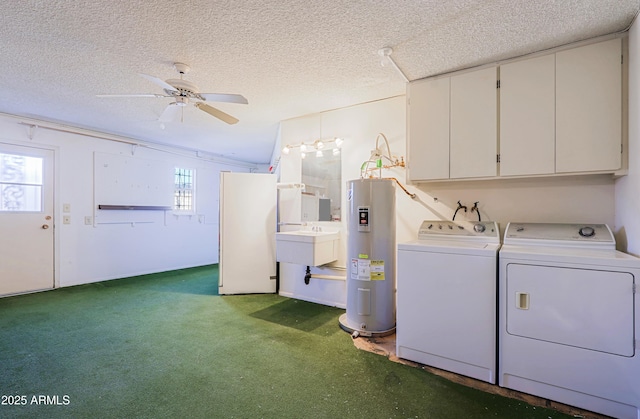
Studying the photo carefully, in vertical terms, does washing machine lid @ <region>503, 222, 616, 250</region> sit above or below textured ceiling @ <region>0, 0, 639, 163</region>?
below

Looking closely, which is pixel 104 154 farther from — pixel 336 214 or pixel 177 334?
pixel 336 214

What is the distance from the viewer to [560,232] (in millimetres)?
2102

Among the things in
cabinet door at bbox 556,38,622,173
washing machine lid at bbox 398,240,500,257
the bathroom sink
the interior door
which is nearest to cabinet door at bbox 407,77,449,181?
washing machine lid at bbox 398,240,500,257

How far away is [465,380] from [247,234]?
3046 millimetres

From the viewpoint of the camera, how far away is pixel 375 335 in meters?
2.68

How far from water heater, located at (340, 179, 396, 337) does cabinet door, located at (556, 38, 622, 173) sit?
133 centimetres

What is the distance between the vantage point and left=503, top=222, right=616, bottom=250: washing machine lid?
1.93 metres

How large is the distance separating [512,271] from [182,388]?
2317 mm

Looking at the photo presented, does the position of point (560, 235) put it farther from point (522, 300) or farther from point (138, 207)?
point (138, 207)

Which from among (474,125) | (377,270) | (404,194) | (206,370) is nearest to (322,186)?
(404,194)

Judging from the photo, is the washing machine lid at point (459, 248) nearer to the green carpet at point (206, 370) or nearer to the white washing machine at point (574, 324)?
the white washing machine at point (574, 324)

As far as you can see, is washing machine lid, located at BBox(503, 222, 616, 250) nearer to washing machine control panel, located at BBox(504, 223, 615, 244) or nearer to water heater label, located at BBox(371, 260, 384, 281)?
washing machine control panel, located at BBox(504, 223, 615, 244)

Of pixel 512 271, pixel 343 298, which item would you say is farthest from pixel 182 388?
pixel 512 271

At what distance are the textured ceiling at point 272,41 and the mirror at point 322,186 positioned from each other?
0.74 meters
